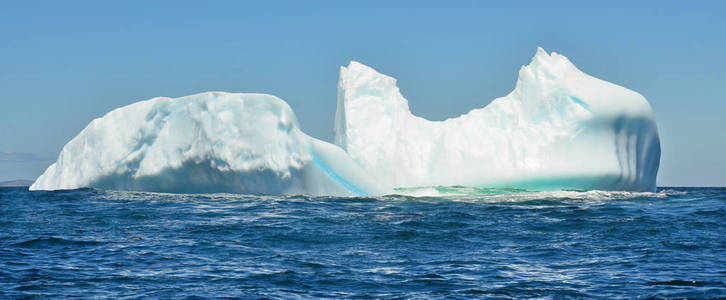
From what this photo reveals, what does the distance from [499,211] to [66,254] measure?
9.51 meters

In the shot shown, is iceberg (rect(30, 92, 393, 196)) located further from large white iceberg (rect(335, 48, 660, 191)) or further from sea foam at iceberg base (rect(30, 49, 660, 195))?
large white iceberg (rect(335, 48, 660, 191))

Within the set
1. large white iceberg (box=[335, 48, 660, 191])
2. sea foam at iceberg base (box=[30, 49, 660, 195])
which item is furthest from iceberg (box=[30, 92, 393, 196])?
large white iceberg (box=[335, 48, 660, 191])

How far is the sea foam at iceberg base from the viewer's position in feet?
67.7

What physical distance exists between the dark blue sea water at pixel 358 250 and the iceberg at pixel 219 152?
2.74 metres

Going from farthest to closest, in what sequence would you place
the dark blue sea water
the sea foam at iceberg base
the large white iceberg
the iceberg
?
1. the large white iceberg
2. the sea foam at iceberg base
3. the iceberg
4. the dark blue sea water

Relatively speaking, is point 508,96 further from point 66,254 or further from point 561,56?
point 66,254

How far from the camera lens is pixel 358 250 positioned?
10.9m

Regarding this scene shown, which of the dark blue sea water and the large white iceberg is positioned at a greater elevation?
the large white iceberg

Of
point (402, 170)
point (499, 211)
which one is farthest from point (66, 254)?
point (402, 170)

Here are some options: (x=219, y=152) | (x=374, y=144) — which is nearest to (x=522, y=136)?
(x=374, y=144)

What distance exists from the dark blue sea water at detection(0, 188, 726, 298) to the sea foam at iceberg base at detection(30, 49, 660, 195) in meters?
3.16

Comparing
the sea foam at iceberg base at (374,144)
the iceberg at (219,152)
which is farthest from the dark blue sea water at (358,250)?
the sea foam at iceberg base at (374,144)

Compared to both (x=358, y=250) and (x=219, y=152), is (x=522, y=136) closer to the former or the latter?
(x=219, y=152)

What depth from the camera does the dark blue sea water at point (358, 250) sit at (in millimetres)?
8352
